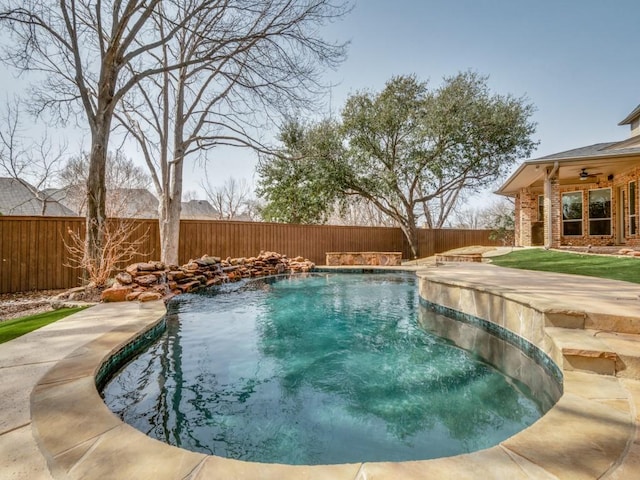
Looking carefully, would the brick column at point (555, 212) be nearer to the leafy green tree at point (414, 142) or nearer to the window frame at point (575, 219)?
the window frame at point (575, 219)

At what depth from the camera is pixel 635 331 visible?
2.59 m

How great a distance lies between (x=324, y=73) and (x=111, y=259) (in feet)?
21.5

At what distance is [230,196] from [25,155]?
47.6 feet

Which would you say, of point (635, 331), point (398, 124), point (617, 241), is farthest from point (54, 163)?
point (617, 241)

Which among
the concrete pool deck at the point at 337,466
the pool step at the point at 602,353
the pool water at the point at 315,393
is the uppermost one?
the pool step at the point at 602,353

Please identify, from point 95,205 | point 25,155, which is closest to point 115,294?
point 95,205

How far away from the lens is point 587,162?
28.5ft

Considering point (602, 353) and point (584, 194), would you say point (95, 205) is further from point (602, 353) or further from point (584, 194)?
point (584, 194)

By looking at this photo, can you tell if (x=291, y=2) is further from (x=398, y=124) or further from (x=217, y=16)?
(x=398, y=124)

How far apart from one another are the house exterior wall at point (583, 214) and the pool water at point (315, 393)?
26.4ft

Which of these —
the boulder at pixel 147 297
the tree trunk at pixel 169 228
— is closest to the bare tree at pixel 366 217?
the tree trunk at pixel 169 228

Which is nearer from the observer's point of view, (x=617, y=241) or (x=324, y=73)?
(x=324, y=73)

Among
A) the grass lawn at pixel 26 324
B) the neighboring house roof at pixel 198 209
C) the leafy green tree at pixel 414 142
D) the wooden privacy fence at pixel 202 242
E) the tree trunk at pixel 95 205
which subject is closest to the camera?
the grass lawn at pixel 26 324

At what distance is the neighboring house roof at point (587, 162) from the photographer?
7969 mm
